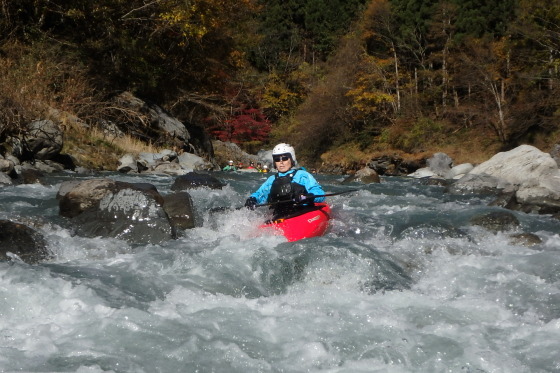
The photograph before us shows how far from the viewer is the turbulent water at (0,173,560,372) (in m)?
3.24

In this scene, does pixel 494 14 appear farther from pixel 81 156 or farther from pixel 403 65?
pixel 81 156

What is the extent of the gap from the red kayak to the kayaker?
8.4 inches

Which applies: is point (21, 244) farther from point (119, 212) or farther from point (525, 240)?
point (525, 240)

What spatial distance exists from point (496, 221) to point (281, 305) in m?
3.94

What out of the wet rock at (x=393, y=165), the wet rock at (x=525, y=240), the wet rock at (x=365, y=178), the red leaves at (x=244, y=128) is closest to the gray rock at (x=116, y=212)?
the wet rock at (x=525, y=240)

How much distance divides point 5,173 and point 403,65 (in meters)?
21.7

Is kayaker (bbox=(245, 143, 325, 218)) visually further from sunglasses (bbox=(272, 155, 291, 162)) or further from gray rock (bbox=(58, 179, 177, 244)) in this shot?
gray rock (bbox=(58, 179, 177, 244))

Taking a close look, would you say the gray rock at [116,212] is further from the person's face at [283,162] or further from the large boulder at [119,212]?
the person's face at [283,162]

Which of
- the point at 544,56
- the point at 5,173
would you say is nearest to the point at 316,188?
the point at 5,173

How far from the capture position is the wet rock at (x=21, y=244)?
4762mm

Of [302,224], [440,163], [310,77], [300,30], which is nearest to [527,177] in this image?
[302,224]

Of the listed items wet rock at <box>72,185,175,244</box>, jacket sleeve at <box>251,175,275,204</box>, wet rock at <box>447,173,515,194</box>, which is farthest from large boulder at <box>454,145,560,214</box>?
wet rock at <box>72,185,175,244</box>

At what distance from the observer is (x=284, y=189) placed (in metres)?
6.77

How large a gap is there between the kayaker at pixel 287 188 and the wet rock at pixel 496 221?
6.56ft
